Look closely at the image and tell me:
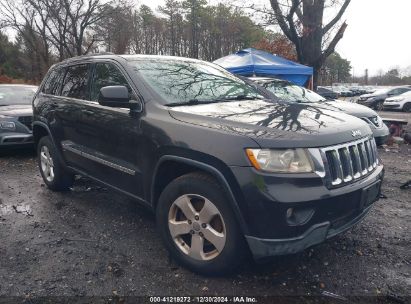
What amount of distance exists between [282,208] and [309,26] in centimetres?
1250

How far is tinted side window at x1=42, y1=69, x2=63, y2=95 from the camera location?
4.82 metres

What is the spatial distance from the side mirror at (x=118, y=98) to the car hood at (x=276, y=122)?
40cm

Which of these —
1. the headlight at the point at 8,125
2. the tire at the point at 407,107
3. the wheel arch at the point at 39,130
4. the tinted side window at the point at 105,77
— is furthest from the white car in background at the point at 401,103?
the tinted side window at the point at 105,77

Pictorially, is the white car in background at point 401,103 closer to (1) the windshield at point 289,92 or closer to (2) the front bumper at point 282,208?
(1) the windshield at point 289,92

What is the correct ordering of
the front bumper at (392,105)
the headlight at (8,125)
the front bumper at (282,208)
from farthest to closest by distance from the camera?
the front bumper at (392,105) < the headlight at (8,125) < the front bumper at (282,208)

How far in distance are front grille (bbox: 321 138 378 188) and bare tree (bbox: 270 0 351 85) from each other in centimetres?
1143

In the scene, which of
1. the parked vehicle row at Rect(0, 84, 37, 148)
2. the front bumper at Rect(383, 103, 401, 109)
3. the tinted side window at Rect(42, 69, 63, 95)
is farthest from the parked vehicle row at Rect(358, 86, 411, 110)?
the tinted side window at Rect(42, 69, 63, 95)

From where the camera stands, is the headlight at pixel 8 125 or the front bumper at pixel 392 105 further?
the front bumper at pixel 392 105

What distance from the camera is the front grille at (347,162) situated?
8.38ft

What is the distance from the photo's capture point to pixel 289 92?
25.7ft

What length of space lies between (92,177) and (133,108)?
1194 millimetres

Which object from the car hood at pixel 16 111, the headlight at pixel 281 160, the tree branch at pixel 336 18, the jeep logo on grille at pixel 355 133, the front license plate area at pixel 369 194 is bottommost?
the front license plate area at pixel 369 194

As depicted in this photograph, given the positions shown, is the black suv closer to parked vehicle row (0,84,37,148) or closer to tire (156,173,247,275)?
tire (156,173,247,275)

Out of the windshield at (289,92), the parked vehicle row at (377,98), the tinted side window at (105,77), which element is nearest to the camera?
the tinted side window at (105,77)
